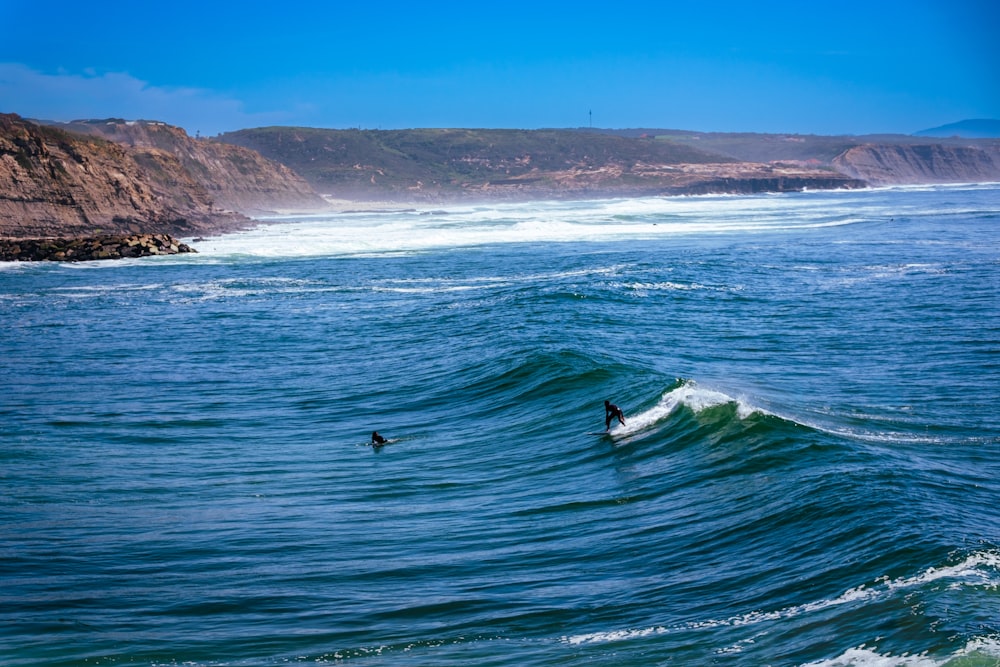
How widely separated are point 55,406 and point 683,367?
490 inches

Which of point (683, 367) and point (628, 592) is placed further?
point (683, 367)

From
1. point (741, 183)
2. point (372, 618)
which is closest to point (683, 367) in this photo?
point (372, 618)

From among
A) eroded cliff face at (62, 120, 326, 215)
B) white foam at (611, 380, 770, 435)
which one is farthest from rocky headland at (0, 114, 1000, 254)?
white foam at (611, 380, 770, 435)

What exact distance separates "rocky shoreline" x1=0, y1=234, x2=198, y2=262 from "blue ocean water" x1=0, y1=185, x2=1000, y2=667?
23.0 metres

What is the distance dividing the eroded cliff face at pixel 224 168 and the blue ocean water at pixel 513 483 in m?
92.7

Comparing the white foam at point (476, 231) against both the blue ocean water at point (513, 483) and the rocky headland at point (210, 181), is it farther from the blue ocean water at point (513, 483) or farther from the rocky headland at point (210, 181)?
the blue ocean water at point (513, 483)

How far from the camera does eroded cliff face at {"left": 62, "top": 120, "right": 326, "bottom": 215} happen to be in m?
120

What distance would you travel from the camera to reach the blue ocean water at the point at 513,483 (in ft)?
29.0

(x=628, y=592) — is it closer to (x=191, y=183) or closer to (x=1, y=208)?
(x=1, y=208)

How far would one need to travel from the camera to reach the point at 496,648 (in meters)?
8.58

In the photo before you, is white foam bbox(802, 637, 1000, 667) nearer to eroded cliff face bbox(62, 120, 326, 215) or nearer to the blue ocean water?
the blue ocean water

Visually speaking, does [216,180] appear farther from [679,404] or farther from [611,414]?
[611,414]

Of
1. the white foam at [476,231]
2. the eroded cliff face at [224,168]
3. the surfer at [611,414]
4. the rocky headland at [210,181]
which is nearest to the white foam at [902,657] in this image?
the surfer at [611,414]

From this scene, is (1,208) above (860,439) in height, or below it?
above
